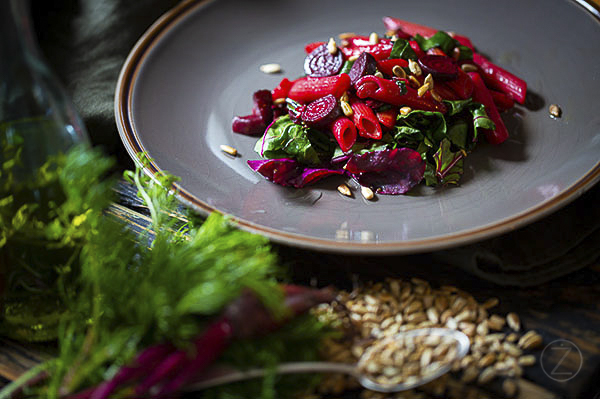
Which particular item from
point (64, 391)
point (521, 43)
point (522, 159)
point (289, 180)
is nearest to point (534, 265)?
point (522, 159)

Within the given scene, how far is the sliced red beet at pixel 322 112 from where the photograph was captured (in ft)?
5.69

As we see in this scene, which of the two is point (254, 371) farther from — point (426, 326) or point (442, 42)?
point (442, 42)

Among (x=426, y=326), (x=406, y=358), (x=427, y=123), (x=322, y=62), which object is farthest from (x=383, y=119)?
(x=406, y=358)

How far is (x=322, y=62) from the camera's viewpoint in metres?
1.96

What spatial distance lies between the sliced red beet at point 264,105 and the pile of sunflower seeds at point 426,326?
25.8 inches

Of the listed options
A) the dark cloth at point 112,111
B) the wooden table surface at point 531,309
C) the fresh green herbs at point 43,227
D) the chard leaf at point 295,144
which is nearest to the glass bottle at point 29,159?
the fresh green herbs at point 43,227

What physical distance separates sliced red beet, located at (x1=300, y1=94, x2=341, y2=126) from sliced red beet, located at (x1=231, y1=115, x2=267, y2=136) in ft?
0.49

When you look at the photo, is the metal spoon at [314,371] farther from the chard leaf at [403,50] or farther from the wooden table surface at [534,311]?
the chard leaf at [403,50]

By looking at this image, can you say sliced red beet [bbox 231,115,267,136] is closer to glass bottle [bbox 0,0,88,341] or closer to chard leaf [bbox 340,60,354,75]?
chard leaf [bbox 340,60,354,75]

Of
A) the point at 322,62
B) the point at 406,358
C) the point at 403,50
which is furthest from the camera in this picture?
the point at 322,62

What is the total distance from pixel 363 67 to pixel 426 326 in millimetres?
811

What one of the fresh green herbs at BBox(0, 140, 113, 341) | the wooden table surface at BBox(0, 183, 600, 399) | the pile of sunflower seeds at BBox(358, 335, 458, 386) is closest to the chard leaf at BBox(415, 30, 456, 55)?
the wooden table surface at BBox(0, 183, 600, 399)

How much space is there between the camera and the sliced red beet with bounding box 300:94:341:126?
1.73 m

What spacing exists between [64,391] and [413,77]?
127 cm
